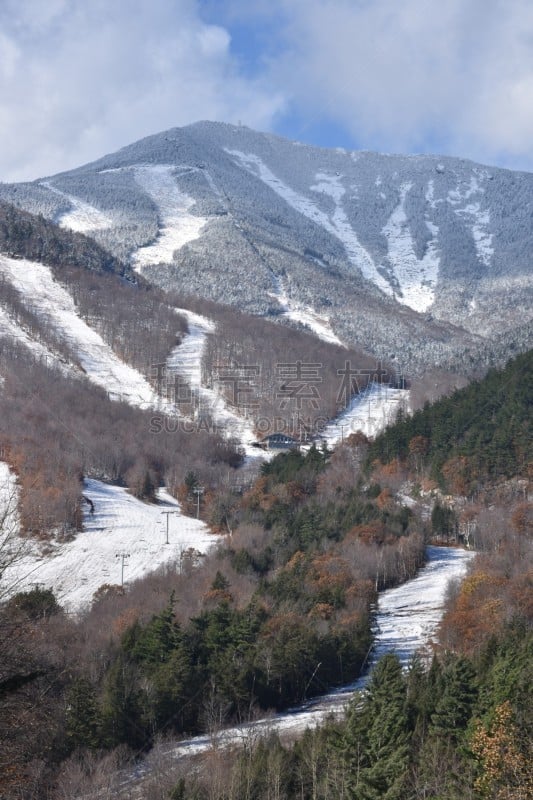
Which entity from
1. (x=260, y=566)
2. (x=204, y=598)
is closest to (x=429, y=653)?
(x=204, y=598)

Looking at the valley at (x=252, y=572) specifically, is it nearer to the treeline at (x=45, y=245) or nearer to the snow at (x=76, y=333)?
the snow at (x=76, y=333)

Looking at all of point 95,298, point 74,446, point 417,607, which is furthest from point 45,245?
point 417,607

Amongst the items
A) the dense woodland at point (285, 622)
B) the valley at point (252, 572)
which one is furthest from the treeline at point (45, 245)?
the dense woodland at point (285, 622)

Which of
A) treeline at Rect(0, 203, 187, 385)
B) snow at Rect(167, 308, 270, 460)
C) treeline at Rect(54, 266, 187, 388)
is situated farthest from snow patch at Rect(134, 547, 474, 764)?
treeline at Rect(0, 203, 187, 385)

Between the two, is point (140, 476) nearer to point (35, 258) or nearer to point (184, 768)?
point (184, 768)

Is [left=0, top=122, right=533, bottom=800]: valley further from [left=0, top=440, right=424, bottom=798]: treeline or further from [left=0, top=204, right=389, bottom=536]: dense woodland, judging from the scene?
[left=0, top=204, right=389, bottom=536]: dense woodland

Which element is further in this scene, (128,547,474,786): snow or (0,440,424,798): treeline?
(128,547,474,786): snow

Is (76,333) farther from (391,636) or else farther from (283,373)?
(391,636)
